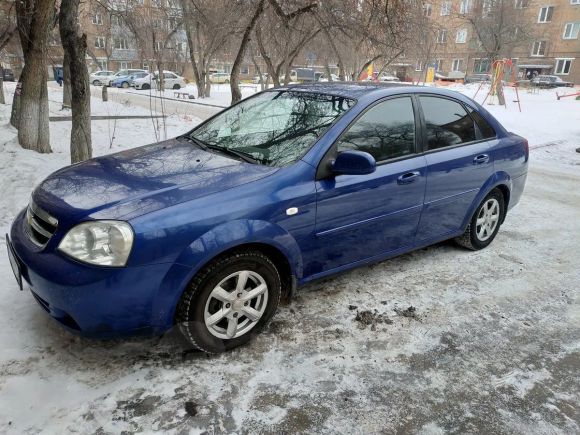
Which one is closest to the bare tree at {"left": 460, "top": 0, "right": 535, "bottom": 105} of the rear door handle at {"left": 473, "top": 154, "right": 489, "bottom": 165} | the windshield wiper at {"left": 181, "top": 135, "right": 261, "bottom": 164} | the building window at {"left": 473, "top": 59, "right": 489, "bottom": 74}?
the building window at {"left": 473, "top": 59, "right": 489, "bottom": 74}

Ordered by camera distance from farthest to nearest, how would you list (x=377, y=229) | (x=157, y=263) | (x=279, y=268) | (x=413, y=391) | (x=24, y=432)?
(x=377, y=229) < (x=279, y=268) < (x=413, y=391) < (x=157, y=263) < (x=24, y=432)

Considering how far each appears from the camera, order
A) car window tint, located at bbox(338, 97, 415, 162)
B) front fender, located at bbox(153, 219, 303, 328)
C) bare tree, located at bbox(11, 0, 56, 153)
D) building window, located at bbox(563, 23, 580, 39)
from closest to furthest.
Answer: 1. front fender, located at bbox(153, 219, 303, 328)
2. car window tint, located at bbox(338, 97, 415, 162)
3. bare tree, located at bbox(11, 0, 56, 153)
4. building window, located at bbox(563, 23, 580, 39)

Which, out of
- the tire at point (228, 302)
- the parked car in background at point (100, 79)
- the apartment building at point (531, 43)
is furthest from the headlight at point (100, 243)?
the apartment building at point (531, 43)

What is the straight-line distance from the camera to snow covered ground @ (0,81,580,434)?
2.33 m

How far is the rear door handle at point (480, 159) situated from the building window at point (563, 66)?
54670 mm

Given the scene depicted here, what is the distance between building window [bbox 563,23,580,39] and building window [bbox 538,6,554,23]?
215 centimetres

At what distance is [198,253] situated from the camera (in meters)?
2.47

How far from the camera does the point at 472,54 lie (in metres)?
52.0

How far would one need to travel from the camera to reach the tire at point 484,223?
4.35m

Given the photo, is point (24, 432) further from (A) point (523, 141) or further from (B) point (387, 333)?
(A) point (523, 141)

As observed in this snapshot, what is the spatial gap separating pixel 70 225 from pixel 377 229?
2.05 metres

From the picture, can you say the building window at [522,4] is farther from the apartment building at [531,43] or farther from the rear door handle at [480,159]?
the rear door handle at [480,159]

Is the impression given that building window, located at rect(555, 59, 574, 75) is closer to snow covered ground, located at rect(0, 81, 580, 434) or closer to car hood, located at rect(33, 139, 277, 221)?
snow covered ground, located at rect(0, 81, 580, 434)

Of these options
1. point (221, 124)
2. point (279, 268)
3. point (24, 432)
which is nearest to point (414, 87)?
point (221, 124)
